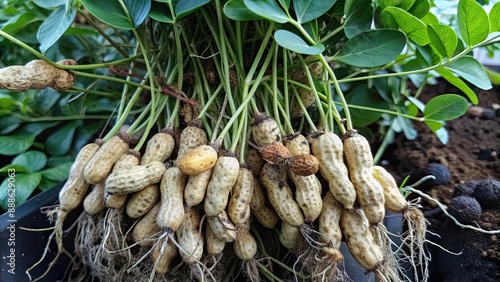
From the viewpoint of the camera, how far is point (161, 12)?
634 millimetres

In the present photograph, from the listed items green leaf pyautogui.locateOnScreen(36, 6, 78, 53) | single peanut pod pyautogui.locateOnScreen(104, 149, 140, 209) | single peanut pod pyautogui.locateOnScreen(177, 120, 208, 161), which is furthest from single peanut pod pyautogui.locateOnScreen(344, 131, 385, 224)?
green leaf pyautogui.locateOnScreen(36, 6, 78, 53)

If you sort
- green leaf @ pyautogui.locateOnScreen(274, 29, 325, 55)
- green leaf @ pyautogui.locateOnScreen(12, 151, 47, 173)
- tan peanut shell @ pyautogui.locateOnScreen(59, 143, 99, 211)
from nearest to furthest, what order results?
green leaf @ pyautogui.locateOnScreen(274, 29, 325, 55) < tan peanut shell @ pyautogui.locateOnScreen(59, 143, 99, 211) < green leaf @ pyautogui.locateOnScreen(12, 151, 47, 173)

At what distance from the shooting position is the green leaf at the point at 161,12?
61 cm

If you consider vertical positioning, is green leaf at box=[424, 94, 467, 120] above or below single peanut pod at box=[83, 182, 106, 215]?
above

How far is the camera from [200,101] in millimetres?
678

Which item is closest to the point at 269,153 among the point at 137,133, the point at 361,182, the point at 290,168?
the point at 290,168

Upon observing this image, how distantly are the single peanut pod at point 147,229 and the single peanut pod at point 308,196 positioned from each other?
22cm

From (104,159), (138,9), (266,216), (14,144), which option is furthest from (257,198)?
(14,144)

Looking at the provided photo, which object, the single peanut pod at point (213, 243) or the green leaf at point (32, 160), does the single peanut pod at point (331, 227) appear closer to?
the single peanut pod at point (213, 243)

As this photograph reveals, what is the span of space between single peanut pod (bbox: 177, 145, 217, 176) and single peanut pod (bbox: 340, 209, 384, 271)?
0.71 ft

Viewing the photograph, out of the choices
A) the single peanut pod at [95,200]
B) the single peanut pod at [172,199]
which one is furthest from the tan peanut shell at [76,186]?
the single peanut pod at [172,199]

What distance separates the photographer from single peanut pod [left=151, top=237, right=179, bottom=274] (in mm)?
583

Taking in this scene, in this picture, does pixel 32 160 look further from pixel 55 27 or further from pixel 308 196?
pixel 308 196

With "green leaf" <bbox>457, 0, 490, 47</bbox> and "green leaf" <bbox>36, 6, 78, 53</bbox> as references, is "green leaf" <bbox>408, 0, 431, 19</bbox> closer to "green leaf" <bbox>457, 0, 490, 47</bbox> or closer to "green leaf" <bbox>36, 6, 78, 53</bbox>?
"green leaf" <bbox>457, 0, 490, 47</bbox>
